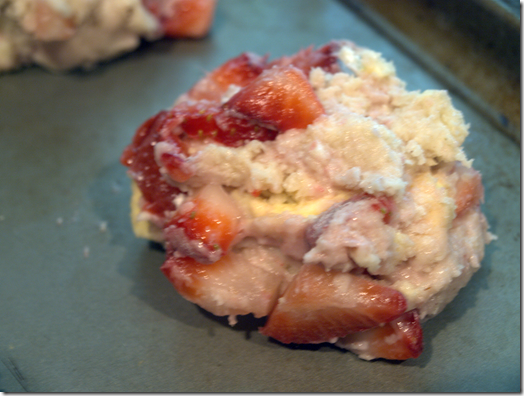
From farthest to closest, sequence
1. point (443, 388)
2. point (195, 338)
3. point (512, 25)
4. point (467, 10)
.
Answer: point (467, 10) < point (512, 25) < point (195, 338) < point (443, 388)

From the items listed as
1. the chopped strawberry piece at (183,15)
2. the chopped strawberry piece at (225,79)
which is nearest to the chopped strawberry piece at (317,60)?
the chopped strawberry piece at (225,79)

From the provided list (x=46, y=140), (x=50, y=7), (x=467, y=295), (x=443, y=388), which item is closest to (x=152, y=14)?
(x=50, y=7)

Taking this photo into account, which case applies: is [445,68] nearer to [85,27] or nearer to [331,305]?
[331,305]

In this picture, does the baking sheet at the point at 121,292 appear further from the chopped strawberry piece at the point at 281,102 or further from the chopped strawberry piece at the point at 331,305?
the chopped strawberry piece at the point at 281,102

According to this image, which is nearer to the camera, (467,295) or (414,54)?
(467,295)

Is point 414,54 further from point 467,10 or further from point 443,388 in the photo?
point 443,388

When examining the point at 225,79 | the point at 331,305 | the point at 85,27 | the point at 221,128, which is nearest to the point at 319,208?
the point at 331,305
